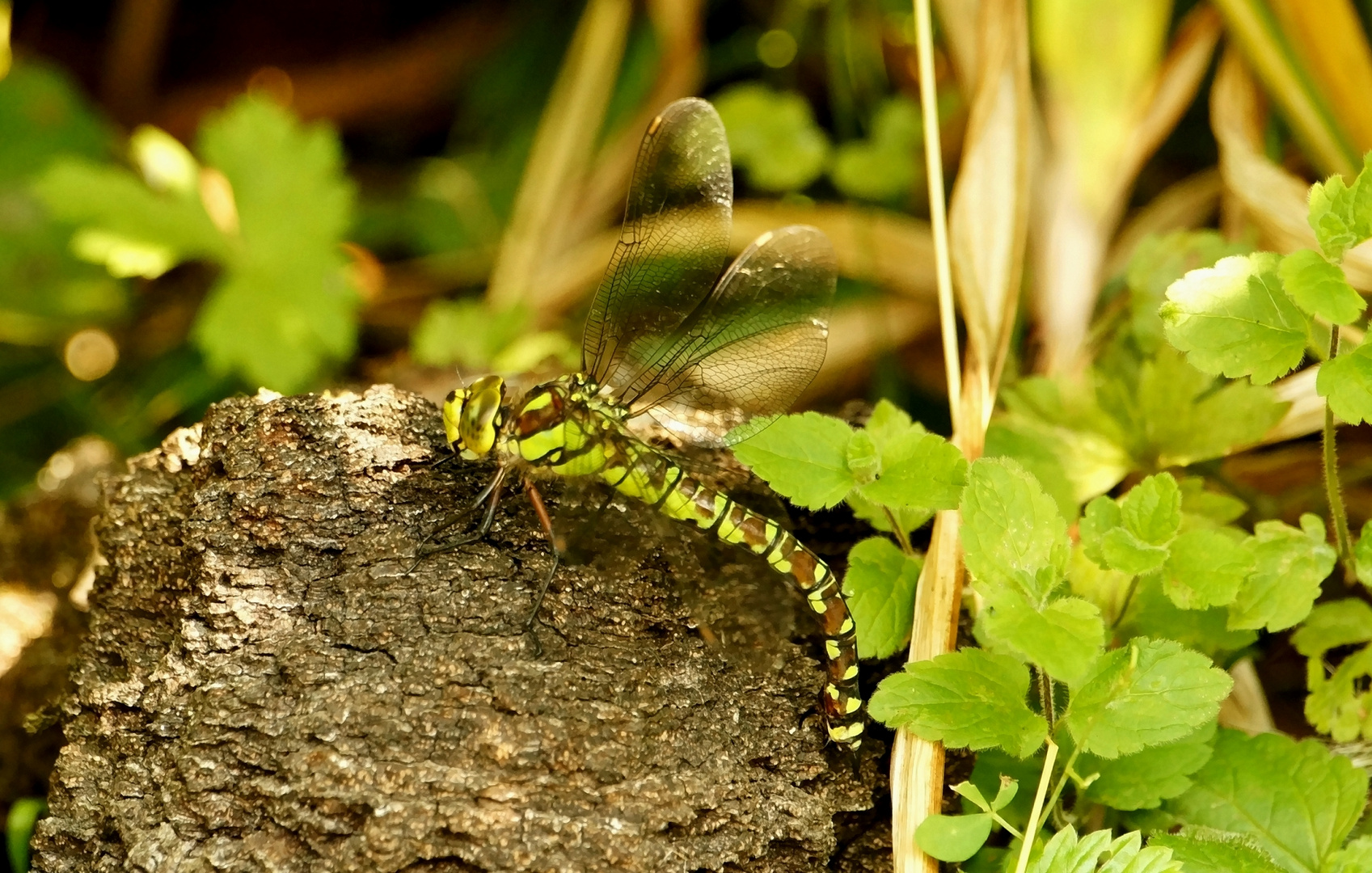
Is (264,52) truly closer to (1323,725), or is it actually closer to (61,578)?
(61,578)

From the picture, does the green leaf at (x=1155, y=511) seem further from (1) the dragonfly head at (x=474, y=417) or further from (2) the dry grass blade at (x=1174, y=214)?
(2) the dry grass blade at (x=1174, y=214)

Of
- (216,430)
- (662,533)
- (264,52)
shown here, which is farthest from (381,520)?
(264,52)

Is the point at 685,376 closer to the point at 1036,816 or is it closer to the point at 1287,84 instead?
the point at 1036,816

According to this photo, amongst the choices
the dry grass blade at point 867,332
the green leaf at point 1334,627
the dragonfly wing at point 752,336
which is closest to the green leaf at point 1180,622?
the green leaf at point 1334,627

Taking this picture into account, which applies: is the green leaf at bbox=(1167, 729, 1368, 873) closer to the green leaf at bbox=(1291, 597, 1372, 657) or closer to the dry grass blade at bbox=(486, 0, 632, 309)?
the green leaf at bbox=(1291, 597, 1372, 657)

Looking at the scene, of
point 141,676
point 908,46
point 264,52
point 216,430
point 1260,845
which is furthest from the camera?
point 264,52

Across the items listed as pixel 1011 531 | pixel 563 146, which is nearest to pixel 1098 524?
pixel 1011 531
